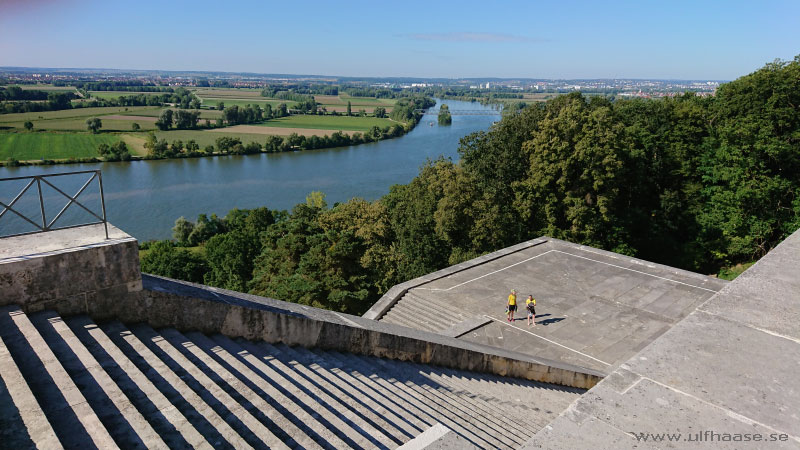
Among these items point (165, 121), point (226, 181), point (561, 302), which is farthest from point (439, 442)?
point (165, 121)

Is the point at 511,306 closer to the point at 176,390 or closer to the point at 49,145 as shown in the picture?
the point at 176,390

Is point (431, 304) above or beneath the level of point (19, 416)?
beneath

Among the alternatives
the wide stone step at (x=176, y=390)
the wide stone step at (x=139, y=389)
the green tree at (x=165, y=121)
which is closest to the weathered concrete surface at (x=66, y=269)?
the wide stone step at (x=139, y=389)

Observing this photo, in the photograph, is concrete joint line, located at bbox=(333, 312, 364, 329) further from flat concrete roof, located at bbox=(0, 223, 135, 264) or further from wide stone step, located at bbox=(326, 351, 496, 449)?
flat concrete roof, located at bbox=(0, 223, 135, 264)

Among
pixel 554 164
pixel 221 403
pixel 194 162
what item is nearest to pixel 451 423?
pixel 221 403

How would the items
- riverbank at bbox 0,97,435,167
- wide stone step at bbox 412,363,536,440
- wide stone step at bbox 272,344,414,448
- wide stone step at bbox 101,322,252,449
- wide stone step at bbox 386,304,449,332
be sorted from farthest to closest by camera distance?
riverbank at bbox 0,97,435,167
wide stone step at bbox 386,304,449,332
wide stone step at bbox 412,363,536,440
wide stone step at bbox 272,344,414,448
wide stone step at bbox 101,322,252,449

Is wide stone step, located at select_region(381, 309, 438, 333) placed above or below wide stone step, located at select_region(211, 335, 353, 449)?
below

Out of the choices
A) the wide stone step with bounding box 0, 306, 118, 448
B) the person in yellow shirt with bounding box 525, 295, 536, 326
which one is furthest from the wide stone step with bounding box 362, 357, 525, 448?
the person in yellow shirt with bounding box 525, 295, 536, 326
